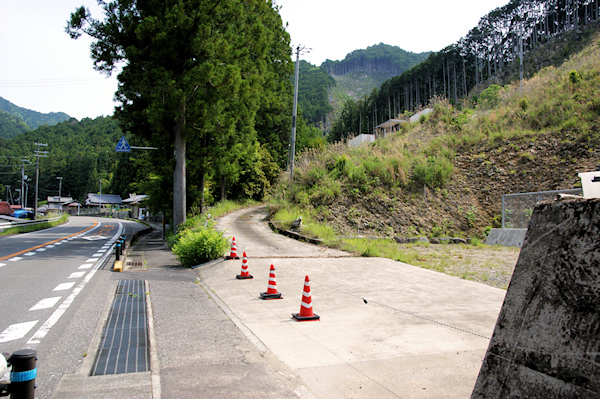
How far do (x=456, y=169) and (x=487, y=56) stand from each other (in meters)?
77.2

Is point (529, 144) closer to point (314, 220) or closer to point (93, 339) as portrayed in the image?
point (314, 220)

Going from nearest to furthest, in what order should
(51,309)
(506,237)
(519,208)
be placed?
(51,309) < (519,208) < (506,237)

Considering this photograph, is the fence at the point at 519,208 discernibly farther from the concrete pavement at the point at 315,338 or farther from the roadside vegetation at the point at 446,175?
the concrete pavement at the point at 315,338

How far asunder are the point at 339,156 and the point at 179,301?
15.8m

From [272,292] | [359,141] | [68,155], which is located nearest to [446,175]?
[272,292]

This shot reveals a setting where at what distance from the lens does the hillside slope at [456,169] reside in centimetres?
1842

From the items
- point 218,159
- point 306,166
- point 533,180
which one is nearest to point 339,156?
point 306,166

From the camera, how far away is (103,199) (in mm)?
103500

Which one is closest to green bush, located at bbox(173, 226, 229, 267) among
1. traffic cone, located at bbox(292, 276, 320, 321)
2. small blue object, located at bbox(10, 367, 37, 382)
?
traffic cone, located at bbox(292, 276, 320, 321)

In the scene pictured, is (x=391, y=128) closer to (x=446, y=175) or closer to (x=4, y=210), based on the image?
(x=446, y=175)

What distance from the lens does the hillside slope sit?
60.4 feet

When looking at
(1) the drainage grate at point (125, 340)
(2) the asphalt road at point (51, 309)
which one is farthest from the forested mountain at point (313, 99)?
(1) the drainage grate at point (125, 340)

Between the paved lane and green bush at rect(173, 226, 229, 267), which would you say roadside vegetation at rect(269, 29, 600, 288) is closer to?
the paved lane

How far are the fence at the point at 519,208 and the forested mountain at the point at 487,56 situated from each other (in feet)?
198
